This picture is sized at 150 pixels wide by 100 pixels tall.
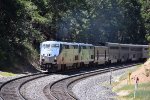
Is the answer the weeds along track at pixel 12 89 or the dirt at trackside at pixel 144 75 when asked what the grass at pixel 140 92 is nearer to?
the dirt at trackside at pixel 144 75

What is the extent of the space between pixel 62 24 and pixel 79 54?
66.9 feet

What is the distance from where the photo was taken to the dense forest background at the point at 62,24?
144ft

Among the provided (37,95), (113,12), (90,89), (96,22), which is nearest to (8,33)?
(90,89)

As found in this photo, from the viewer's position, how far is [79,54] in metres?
47.0

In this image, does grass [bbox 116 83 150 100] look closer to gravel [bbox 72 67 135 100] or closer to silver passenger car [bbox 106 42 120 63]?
gravel [bbox 72 67 135 100]

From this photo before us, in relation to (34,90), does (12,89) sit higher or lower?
higher

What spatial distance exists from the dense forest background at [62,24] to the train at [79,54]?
282 cm

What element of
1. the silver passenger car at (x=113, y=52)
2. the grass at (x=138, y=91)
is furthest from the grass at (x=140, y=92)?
the silver passenger car at (x=113, y=52)

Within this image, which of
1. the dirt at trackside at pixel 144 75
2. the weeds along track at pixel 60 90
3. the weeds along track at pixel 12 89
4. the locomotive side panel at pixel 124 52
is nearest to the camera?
the weeds along track at pixel 12 89

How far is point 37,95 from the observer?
24422mm

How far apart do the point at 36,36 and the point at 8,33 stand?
954 centimetres

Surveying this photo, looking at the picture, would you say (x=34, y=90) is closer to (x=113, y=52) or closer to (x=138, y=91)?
(x=138, y=91)

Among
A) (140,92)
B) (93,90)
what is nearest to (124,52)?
(93,90)

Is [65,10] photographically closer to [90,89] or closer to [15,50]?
[15,50]
